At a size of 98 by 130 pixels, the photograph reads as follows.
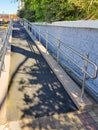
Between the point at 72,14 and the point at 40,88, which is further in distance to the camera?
→ the point at 72,14

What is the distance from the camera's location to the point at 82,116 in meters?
4.20

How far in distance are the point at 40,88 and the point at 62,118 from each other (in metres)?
1.45

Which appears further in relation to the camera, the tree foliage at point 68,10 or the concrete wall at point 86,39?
the tree foliage at point 68,10

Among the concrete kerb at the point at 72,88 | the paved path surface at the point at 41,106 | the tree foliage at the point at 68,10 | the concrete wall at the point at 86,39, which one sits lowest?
the paved path surface at the point at 41,106

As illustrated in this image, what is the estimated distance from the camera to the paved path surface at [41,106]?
12.8ft

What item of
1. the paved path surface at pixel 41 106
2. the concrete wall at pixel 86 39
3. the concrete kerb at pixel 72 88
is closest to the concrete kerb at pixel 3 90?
the paved path surface at pixel 41 106

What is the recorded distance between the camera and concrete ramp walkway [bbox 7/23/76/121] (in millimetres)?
4355

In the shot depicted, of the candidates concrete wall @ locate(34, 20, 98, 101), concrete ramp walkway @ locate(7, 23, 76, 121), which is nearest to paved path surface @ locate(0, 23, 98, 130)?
concrete ramp walkway @ locate(7, 23, 76, 121)

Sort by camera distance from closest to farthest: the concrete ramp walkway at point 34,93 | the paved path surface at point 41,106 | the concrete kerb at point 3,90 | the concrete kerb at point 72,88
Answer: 1. the paved path surface at point 41,106
2. the concrete kerb at point 3,90
3. the concrete ramp walkway at point 34,93
4. the concrete kerb at point 72,88

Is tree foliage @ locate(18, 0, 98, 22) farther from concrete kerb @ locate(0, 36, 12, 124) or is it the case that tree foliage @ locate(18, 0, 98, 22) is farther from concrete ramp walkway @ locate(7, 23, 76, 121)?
concrete kerb @ locate(0, 36, 12, 124)

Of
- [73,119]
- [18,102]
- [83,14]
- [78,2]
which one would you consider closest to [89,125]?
[73,119]

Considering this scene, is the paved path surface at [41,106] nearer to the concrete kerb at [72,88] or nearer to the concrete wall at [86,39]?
the concrete kerb at [72,88]

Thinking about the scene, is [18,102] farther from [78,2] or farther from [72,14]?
[72,14]

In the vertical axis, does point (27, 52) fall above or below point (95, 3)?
below
